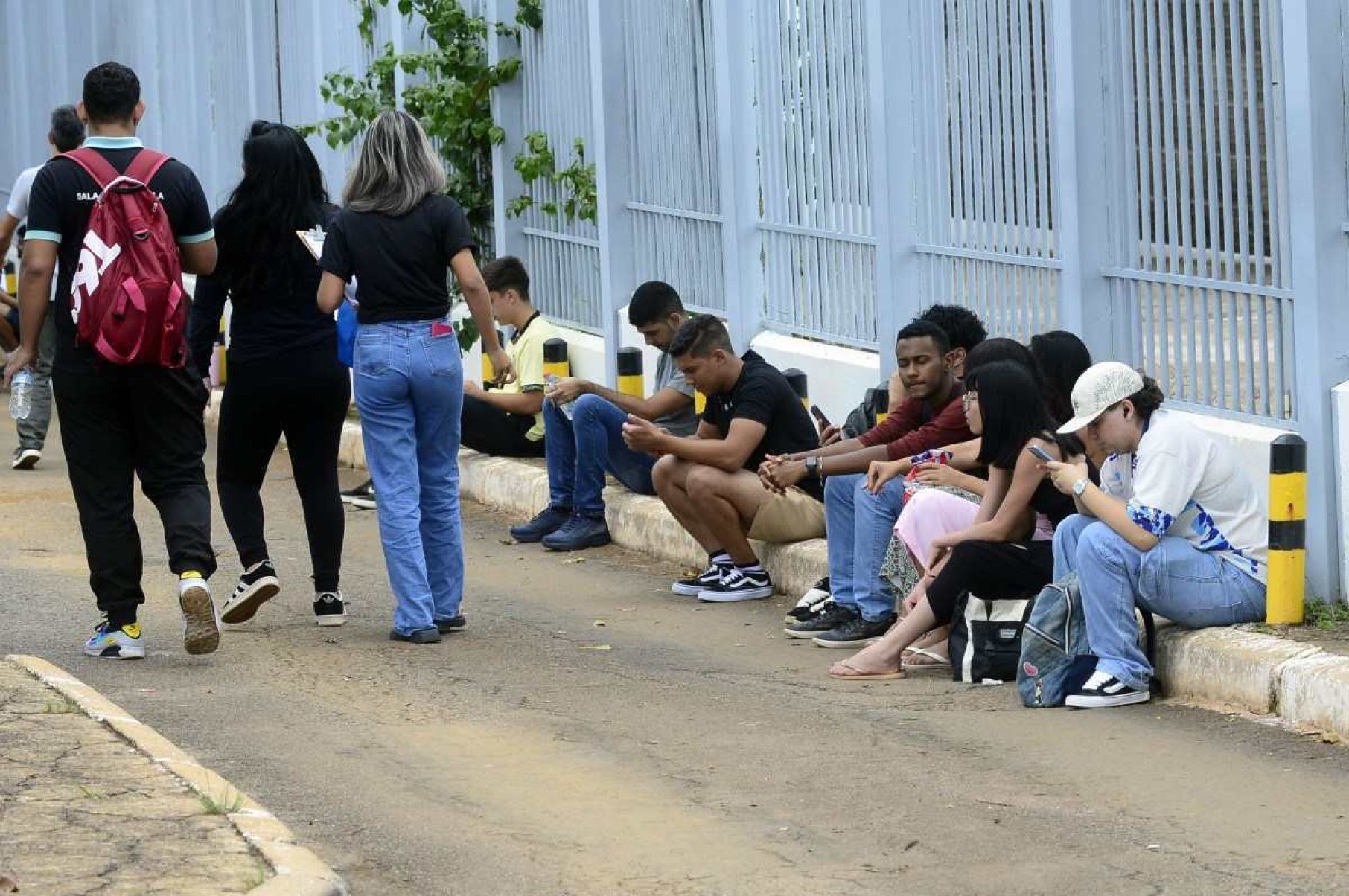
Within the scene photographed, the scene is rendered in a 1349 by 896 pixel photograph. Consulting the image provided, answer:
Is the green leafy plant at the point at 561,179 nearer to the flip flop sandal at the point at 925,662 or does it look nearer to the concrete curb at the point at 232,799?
the flip flop sandal at the point at 925,662

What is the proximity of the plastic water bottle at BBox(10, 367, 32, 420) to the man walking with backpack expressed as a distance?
5.91 metres

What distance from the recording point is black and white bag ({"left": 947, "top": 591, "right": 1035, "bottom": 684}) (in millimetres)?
7664

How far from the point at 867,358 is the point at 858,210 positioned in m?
0.73

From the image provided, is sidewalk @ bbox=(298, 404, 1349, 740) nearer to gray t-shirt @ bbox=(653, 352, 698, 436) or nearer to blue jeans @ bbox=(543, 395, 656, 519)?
gray t-shirt @ bbox=(653, 352, 698, 436)

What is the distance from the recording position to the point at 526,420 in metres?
12.2

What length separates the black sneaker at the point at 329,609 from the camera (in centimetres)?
884

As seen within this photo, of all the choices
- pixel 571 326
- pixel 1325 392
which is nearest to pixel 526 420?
pixel 571 326

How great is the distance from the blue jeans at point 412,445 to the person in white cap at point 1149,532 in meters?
2.25

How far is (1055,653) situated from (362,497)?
5.81m

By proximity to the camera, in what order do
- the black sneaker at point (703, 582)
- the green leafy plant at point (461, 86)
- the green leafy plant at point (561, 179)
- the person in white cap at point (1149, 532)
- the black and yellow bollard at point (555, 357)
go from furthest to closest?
the green leafy plant at point (461, 86) < the green leafy plant at point (561, 179) < the black and yellow bollard at point (555, 357) < the black sneaker at point (703, 582) < the person in white cap at point (1149, 532)

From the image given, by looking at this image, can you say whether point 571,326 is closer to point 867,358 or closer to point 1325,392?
point 867,358

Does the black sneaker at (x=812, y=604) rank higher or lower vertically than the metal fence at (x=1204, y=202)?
lower

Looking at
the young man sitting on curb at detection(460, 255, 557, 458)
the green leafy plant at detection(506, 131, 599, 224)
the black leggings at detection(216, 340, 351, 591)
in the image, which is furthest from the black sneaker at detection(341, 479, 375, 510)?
the black leggings at detection(216, 340, 351, 591)

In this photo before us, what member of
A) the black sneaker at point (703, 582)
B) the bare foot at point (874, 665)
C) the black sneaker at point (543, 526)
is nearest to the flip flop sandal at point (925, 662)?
the bare foot at point (874, 665)
